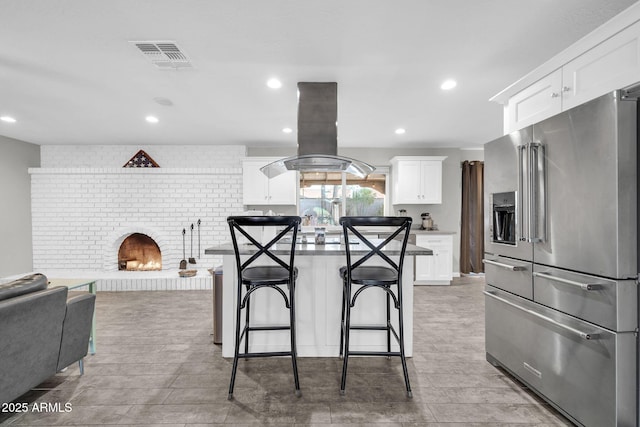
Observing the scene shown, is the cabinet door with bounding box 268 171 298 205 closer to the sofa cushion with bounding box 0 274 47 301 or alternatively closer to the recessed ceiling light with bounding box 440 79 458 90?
the recessed ceiling light with bounding box 440 79 458 90

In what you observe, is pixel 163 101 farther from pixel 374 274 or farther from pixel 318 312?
pixel 374 274

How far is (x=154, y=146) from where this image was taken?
5762 mm

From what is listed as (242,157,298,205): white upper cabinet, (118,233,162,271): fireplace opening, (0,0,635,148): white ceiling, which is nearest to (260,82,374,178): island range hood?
(0,0,635,148): white ceiling

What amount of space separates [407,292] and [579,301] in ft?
3.69

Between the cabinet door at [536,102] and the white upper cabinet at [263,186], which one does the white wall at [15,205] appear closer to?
the white upper cabinet at [263,186]

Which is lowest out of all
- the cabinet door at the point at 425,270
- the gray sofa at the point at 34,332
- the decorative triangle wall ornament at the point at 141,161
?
the cabinet door at the point at 425,270

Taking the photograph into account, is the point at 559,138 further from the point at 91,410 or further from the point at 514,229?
the point at 91,410

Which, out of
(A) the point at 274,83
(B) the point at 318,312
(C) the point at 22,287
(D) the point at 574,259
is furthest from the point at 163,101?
(D) the point at 574,259

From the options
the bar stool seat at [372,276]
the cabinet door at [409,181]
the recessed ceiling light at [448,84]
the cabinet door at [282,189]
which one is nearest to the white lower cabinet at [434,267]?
the cabinet door at [409,181]

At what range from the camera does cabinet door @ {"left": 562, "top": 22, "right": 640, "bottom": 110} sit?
1592 mm

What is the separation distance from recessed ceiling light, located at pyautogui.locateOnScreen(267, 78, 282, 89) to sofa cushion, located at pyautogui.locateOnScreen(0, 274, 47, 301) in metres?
2.35

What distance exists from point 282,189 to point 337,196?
1157 millimetres

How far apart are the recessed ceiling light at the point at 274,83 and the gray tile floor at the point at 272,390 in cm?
251

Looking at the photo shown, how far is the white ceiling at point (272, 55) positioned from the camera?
198 centimetres
